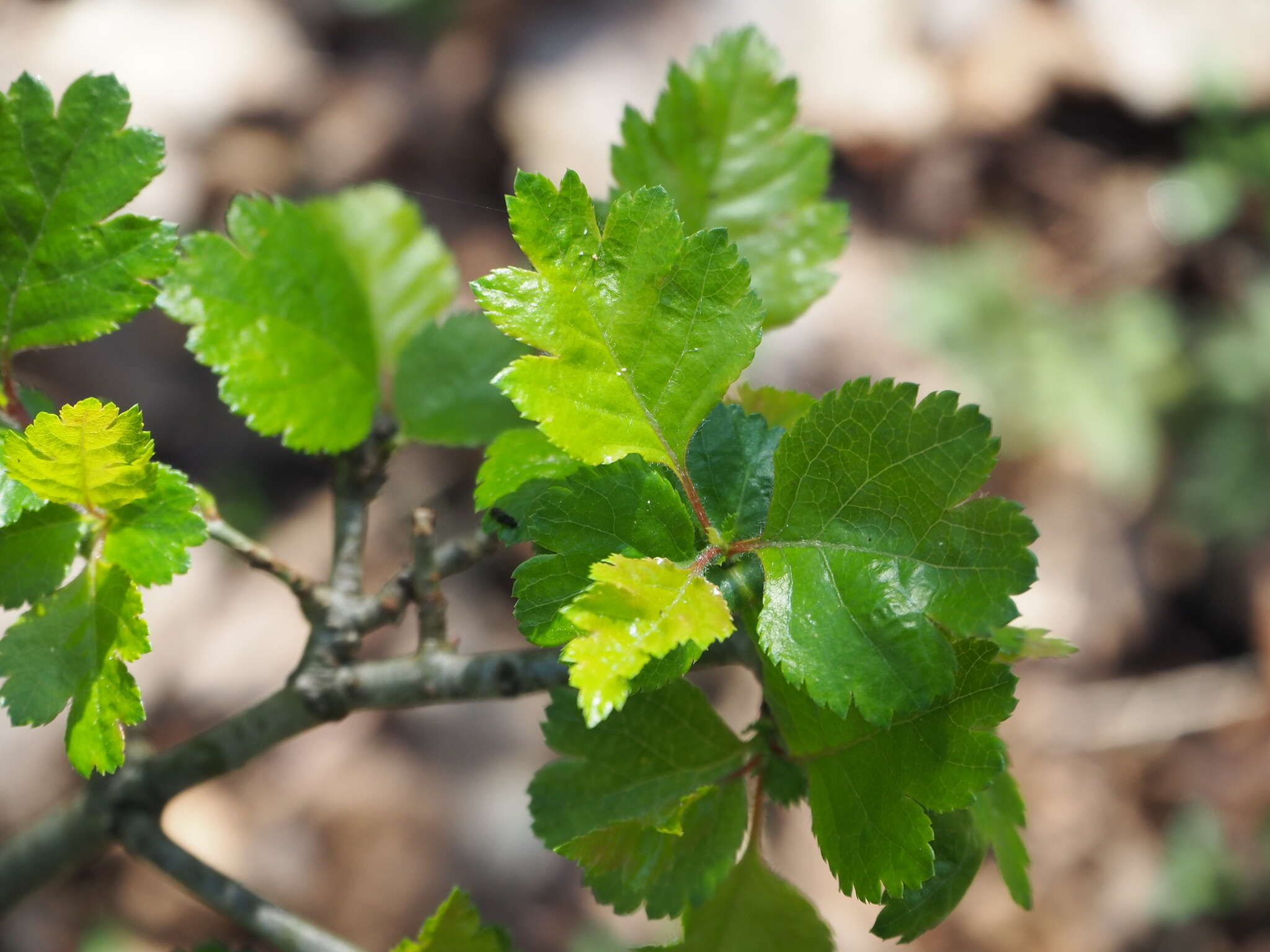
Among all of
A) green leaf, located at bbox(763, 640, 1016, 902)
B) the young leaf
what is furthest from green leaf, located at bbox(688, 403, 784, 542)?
the young leaf

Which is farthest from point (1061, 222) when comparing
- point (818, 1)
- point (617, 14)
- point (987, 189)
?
point (617, 14)

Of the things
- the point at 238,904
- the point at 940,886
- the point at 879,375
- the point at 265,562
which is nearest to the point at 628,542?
the point at 940,886

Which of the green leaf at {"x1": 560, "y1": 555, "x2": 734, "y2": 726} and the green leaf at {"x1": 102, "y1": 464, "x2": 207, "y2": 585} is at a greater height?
the green leaf at {"x1": 102, "y1": 464, "x2": 207, "y2": 585}

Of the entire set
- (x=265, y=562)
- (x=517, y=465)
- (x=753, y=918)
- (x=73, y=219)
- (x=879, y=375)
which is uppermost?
(x=73, y=219)

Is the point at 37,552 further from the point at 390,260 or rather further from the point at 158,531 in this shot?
the point at 390,260

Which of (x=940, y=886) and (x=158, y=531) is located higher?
(x=158, y=531)

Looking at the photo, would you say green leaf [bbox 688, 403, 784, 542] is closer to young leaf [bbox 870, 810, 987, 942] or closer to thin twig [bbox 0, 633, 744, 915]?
thin twig [bbox 0, 633, 744, 915]
